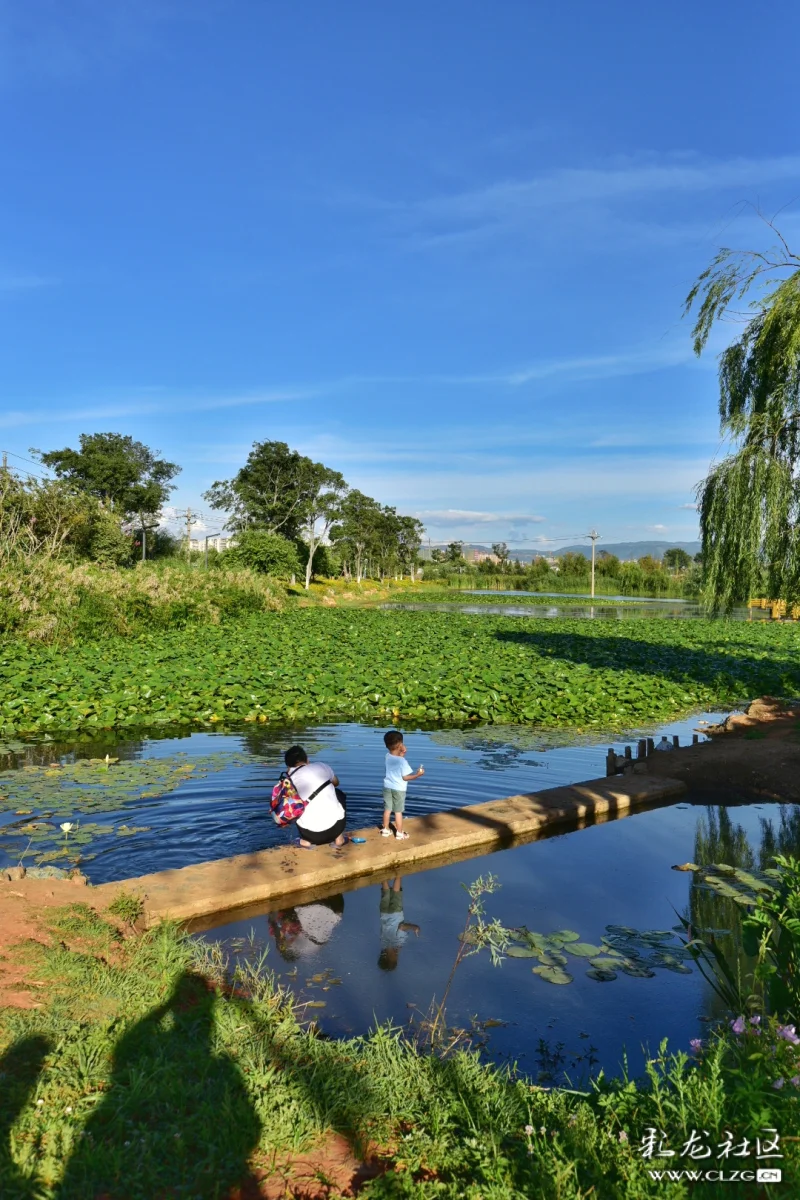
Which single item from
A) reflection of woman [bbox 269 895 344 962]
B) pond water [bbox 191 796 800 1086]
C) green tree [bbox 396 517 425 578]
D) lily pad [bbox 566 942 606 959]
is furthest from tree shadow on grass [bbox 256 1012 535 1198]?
green tree [bbox 396 517 425 578]

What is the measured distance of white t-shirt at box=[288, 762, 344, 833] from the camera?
23.4ft

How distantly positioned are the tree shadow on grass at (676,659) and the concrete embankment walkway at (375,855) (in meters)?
9.79

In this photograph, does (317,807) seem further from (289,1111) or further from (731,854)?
(731,854)

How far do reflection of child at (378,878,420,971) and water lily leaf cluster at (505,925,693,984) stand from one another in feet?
2.45

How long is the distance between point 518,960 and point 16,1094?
3170 millimetres

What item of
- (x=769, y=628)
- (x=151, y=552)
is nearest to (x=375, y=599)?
(x=151, y=552)

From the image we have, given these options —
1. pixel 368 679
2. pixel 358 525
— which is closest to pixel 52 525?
pixel 368 679

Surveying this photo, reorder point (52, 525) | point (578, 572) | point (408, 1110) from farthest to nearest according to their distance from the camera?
1. point (578, 572)
2. point (52, 525)
3. point (408, 1110)

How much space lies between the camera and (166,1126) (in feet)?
10.6

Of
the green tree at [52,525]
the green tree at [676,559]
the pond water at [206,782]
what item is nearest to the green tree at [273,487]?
the green tree at [52,525]

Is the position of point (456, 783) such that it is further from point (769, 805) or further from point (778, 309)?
point (778, 309)

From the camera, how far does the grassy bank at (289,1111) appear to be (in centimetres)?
299

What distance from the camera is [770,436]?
40.3 feet

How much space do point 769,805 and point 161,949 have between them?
25.8 ft
